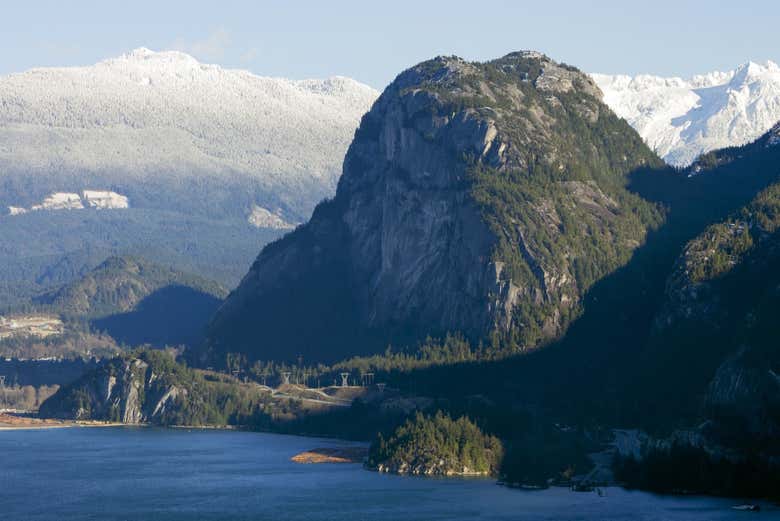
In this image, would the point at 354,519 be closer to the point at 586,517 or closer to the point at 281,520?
the point at 281,520

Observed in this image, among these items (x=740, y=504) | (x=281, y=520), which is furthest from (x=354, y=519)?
(x=740, y=504)

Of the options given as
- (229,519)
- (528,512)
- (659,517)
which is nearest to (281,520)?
(229,519)

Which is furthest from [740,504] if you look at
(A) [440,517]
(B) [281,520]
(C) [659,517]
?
(B) [281,520]

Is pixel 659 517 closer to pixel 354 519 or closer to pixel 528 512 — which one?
pixel 528 512

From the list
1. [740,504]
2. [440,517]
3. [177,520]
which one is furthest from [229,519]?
[740,504]

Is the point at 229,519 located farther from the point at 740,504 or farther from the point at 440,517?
the point at 740,504
